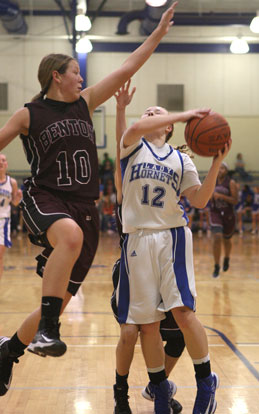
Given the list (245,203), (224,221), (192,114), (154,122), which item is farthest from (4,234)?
(245,203)

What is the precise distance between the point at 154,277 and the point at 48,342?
76 centimetres

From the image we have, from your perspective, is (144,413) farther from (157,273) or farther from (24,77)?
(24,77)

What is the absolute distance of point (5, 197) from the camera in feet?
24.7

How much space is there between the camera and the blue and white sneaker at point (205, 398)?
3.31 metres

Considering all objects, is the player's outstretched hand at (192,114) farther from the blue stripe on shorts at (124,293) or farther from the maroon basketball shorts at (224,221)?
the maroon basketball shorts at (224,221)

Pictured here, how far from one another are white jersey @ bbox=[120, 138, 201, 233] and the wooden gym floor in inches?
46.0

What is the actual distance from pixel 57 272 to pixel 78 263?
31cm

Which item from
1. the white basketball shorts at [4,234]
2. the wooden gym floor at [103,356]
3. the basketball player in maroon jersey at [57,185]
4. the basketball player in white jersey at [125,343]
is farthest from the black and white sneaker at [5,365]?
the white basketball shorts at [4,234]

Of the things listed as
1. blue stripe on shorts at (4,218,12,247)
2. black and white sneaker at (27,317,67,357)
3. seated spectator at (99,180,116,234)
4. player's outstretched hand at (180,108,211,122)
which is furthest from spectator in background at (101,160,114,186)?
black and white sneaker at (27,317,67,357)

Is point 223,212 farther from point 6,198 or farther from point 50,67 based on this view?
point 50,67

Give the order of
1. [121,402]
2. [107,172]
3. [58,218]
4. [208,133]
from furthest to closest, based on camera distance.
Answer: [107,172] < [121,402] < [208,133] < [58,218]

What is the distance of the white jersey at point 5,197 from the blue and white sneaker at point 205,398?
181 inches

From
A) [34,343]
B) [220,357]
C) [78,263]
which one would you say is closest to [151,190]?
[78,263]

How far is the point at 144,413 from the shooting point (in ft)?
11.9
